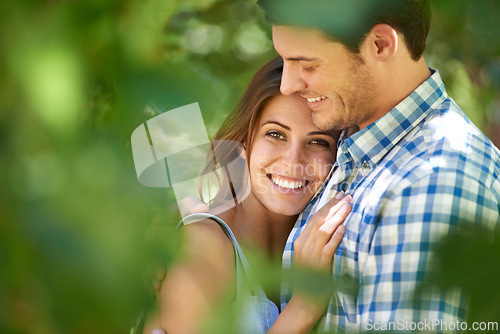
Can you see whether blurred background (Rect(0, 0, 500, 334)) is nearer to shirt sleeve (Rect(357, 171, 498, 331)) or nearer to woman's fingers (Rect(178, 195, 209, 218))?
shirt sleeve (Rect(357, 171, 498, 331))

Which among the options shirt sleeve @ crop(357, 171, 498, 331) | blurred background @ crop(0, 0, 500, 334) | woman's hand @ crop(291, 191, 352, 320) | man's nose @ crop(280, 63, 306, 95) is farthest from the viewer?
man's nose @ crop(280, 63, 306, 95)

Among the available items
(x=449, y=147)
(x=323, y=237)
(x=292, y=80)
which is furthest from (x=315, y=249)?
(x=292, y=80)

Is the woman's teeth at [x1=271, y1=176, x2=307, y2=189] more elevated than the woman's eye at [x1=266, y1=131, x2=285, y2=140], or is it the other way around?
the woman's eye at [x1=266, y1=131, x2=285, y2=140]

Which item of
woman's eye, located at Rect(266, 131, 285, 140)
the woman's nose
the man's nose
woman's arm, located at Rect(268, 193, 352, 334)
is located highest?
the man's nose

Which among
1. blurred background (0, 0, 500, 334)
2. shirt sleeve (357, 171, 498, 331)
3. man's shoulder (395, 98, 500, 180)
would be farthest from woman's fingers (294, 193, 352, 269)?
blurred background (0, 0, 500, 334)

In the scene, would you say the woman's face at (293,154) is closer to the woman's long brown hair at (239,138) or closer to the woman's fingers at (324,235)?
the woman's long brown hair at (239,138)

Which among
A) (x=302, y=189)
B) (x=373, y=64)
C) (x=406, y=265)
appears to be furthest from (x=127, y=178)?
(x=302, y=189)

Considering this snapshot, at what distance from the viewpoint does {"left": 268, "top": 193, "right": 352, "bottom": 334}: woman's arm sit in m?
1.63

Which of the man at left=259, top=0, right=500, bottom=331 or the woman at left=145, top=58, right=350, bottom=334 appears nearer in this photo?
the man at left=259, top=0, right=500, bottom=331

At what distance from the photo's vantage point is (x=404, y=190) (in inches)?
60.4

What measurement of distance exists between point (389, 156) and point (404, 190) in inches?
10.9

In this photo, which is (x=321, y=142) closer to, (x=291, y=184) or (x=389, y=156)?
(x=291, y=184)

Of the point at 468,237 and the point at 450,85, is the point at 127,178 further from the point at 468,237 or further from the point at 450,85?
the point at 450,85

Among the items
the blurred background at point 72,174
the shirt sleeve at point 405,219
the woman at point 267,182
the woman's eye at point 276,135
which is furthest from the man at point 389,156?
the blurred background at point 72,174
